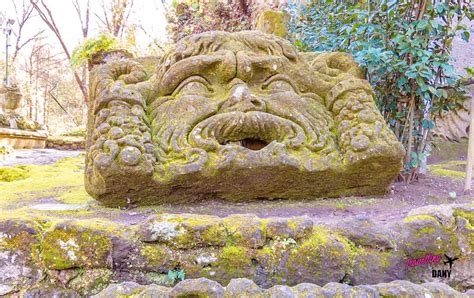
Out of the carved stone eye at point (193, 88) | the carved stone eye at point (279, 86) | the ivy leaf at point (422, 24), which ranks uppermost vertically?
the ivy leaf at point (422, 24)

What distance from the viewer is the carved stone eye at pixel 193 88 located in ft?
7.95

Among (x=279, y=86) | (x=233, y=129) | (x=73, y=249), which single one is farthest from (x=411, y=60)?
(x=73, y=249)

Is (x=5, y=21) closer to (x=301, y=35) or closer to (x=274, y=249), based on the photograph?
(x=301, y=35)

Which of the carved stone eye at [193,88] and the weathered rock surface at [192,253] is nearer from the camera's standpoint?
the weathered rock surface at [192,253]

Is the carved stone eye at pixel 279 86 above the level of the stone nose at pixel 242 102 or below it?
above

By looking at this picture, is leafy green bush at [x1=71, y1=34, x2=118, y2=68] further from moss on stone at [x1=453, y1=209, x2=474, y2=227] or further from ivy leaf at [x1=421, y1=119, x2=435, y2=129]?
moss on stone at [x1=453, y1=209, x2=474, y2=227]

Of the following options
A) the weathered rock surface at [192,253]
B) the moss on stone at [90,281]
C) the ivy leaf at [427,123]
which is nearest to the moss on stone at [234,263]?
the weathered rock surface at [192,253]

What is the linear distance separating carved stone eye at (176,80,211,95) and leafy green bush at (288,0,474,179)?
118cm

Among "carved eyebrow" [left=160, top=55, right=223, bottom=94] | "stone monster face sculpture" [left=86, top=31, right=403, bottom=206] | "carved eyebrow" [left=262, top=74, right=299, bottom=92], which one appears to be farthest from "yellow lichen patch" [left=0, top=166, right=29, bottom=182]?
"carved eyebrow" [left=262, top=74, right=299, bottom=92]

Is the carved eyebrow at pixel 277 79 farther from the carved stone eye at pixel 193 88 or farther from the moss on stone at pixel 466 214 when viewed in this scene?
the moss on stone at pixel 466 214

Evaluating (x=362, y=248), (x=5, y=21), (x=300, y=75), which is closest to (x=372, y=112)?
(x=300, y=75)

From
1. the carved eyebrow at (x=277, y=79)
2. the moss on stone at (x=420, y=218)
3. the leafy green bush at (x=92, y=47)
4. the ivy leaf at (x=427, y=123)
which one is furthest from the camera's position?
the leafy green bush at (x=92, y=47)

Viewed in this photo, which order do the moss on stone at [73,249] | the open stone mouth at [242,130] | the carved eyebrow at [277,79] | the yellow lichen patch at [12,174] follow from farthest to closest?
the yellow lichen patch at [12,174] → the carved eyebrow at [277,79] → the open stone mouth at [242,130] → the moss on stone at [73,249]

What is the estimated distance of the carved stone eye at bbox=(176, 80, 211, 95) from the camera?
7.95 ft
